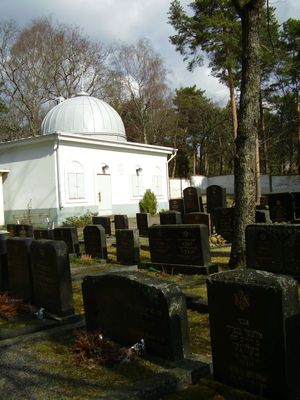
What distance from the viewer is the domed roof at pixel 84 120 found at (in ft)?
97.6

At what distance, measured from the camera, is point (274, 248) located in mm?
8133

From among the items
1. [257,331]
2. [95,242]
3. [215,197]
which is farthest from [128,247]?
[215,197]

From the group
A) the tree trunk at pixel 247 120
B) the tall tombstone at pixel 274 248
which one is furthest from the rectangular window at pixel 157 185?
the tall tombstone at pixel 274 248

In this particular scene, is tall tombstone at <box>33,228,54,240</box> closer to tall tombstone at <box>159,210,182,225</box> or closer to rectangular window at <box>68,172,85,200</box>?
tall tombstone at <box>159,210,182,225</box>

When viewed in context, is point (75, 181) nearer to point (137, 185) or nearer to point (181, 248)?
point (137, 185)

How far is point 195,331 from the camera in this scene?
5805 mm

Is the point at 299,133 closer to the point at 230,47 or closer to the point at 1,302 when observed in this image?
the point at 230,47

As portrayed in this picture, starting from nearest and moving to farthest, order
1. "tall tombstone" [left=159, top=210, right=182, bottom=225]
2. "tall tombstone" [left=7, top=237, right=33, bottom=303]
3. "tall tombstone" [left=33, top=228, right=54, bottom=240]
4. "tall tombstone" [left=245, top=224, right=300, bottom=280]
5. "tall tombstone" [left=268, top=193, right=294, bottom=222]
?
"tall tombstone" [left=7, top=237, right=33, bottom=303]
"tall tombstone" [left=245, top=224, right=300, bottom=280]
"tall tombstone" [left=33, top=228, right=54, bottom=240]
"tall tombstone" [left=159, top=210, right=182, bottom=225]
"tall tombstone" [left=268, top=193, right=294, bottom=222]

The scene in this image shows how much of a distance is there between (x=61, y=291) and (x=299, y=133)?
3689 cm

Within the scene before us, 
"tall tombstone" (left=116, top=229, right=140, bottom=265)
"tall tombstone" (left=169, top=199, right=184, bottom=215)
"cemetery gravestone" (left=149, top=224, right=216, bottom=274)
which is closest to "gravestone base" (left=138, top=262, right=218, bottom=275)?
"cemetery gravestone" (left=149, top=224, right=216, bottom=274)

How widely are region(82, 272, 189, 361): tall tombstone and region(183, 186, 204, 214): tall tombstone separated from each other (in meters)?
14.7

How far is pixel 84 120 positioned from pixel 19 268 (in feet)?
76.1

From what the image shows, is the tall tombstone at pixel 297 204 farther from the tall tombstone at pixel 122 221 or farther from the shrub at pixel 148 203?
the shrub at pixel 148 203

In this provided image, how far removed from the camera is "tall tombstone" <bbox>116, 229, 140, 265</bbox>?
11078 millimetres
